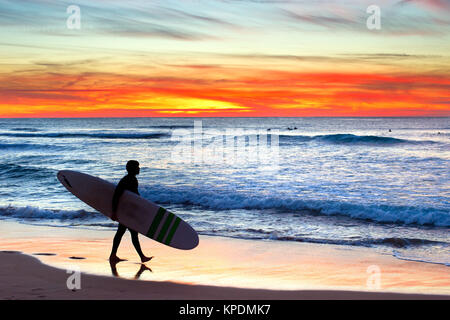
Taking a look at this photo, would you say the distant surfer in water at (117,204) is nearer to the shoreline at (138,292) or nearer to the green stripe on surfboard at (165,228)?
the green stripe on surfboard at (165,228)

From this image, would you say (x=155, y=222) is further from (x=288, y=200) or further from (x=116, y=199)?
(x=288, y=200)

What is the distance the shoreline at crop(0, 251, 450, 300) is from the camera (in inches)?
213

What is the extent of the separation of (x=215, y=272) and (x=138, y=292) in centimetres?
137

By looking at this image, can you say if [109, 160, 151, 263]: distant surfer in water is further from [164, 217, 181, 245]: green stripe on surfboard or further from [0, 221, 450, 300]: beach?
[164, 217, 181, 245]: green stripe on surfboard

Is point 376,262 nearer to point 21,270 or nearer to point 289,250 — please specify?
point 289,250

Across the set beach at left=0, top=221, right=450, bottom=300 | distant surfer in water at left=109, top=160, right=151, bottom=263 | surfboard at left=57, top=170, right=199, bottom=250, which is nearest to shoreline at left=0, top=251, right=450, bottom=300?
beach at left=0, top=221, right=450, bottom=300

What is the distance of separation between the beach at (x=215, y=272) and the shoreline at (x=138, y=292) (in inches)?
0.5

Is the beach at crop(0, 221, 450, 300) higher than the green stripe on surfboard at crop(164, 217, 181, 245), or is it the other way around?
the green stripe on surfboard at crop(164, 217, 181, 245)

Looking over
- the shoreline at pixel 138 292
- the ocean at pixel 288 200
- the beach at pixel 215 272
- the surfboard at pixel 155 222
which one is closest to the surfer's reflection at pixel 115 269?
the beach at pixel 215 272

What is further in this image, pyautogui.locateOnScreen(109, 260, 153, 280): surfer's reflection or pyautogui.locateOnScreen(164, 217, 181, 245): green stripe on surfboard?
pyautogui.locateOnScreen(164, 217, 181, 245): green stripe on surfboard

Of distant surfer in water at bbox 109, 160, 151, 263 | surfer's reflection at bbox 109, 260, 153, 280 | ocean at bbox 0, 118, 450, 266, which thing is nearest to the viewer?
surfer's reflection at bbox 109, 260, 153, 280

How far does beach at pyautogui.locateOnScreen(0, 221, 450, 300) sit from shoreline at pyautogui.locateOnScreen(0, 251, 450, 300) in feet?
0.04

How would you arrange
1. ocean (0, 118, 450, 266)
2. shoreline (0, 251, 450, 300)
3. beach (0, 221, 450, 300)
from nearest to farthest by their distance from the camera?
shoreline (0, 251, 450, 300)
beach (0, 221, 450, 300)
ocean (0, 118, 450, 266)

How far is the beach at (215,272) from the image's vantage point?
18.4 feet
